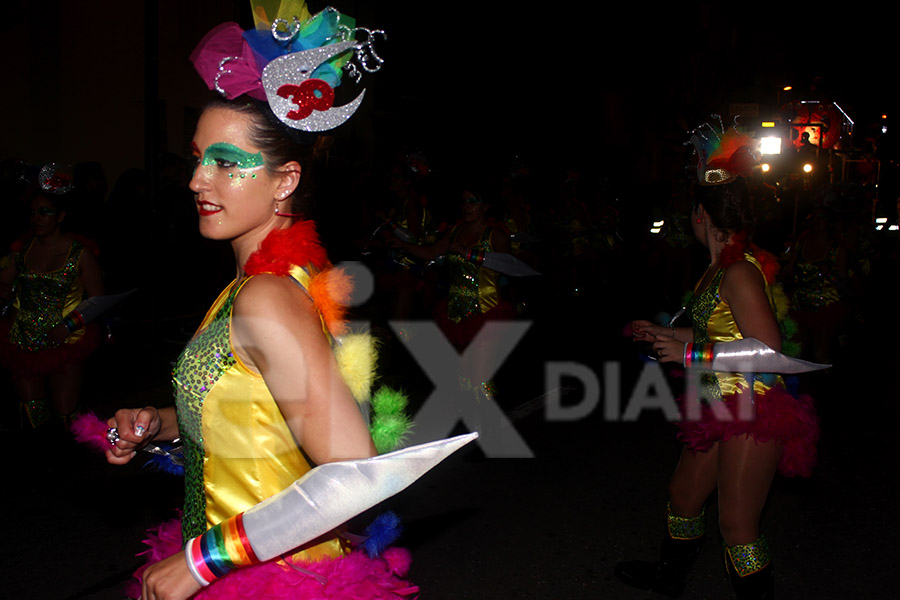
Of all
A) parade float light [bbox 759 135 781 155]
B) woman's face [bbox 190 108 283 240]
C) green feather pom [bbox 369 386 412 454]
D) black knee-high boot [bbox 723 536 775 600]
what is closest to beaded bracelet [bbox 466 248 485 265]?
black knee-high boot [bbox 723 536 775 600]

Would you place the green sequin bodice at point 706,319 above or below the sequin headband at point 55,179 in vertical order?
below

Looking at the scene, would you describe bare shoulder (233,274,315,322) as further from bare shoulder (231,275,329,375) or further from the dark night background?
the dark night background

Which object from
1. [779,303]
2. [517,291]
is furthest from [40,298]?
[779,303]

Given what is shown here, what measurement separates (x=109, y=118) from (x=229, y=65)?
39.9 feet

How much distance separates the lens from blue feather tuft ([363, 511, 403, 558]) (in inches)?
82.4

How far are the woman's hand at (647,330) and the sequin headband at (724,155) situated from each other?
2.36ft

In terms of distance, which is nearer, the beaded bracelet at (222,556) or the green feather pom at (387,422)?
the beaded bracelet at (222,556)

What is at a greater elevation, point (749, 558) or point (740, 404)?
point (740, 404)

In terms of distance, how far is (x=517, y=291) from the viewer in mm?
8070

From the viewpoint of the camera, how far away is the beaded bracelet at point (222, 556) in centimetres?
164

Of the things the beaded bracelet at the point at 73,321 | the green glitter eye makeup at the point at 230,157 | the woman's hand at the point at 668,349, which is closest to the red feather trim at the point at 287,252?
the green glitter eye makeup at the point at 230,157

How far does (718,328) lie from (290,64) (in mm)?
2451

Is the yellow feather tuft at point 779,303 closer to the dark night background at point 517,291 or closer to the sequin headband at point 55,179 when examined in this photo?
the dark night background at point 517,291

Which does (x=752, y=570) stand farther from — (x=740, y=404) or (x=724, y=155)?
(x=724, y=155)
